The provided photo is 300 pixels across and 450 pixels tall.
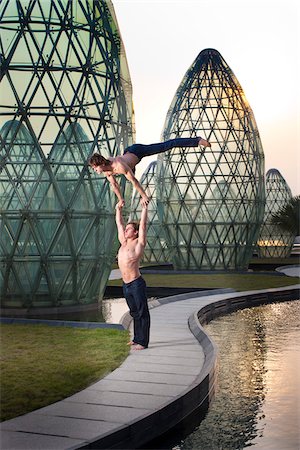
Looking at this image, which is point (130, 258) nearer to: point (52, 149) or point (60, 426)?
point (60, 426)

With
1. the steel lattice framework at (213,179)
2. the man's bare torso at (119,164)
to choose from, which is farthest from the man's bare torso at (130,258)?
the steel lattice framework at (213,179)

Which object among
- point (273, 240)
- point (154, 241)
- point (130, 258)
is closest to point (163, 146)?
point (130, 258)

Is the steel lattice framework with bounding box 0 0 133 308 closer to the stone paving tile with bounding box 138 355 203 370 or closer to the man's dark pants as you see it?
the man's dark pants

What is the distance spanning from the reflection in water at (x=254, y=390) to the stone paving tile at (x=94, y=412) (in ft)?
2.09

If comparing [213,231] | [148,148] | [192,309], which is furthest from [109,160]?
[213,231]

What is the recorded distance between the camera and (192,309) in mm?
18266

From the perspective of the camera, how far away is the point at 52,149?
19000 millimetres

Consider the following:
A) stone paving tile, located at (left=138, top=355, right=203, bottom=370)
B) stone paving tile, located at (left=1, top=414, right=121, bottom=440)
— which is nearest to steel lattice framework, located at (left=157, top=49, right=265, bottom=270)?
stone paving tile, located at (left=138, top=355, right=203, bottom=370)

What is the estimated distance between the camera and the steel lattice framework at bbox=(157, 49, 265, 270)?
1578 inches

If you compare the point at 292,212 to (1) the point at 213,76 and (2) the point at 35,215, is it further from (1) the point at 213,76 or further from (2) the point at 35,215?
(2) the point at 35,215

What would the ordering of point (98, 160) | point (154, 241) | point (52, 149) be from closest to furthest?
point (98, 160), point (52, 149), point (154, 241)

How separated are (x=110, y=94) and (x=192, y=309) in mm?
6787

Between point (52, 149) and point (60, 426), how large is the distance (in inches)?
490

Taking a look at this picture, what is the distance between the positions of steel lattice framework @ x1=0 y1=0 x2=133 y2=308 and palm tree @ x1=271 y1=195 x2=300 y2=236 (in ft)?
136
